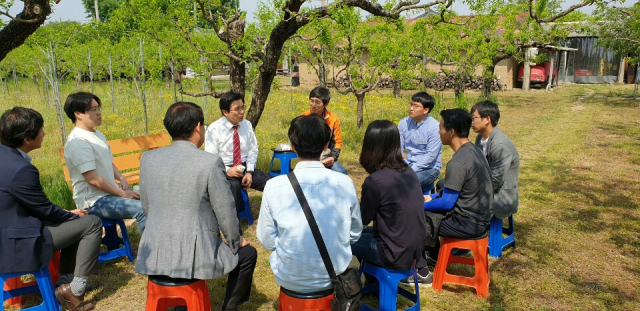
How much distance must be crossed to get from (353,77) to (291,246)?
28.9 feet

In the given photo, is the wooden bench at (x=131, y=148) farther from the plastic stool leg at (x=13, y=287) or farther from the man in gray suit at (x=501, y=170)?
the man in gray suit at (x=501, y=170)

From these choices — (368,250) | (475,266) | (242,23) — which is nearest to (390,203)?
(368,250)

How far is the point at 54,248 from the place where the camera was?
9.78 ft

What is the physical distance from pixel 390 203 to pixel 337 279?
0.62m

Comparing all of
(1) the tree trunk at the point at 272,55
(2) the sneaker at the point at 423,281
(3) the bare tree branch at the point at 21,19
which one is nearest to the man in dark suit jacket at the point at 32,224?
(3) the bare tree branch at the point at 21,19

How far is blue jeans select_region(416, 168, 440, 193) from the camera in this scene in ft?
15.7

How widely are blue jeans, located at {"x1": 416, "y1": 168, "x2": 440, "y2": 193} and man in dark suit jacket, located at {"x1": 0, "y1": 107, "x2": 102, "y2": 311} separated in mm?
3195

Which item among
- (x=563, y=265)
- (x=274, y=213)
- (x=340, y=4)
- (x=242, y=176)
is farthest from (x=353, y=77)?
(x=274, y=213)

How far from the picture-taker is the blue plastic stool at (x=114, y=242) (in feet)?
12.4

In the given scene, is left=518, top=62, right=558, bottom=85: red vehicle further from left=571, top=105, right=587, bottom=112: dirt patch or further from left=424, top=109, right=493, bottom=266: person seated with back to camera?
left=424, top=109, right=493, bottom=266: person seated with back to camera

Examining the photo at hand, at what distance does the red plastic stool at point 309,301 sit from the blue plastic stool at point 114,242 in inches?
83.3

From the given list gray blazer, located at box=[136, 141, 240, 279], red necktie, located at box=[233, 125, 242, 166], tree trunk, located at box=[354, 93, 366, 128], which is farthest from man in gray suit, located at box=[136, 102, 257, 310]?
tree trunk, located at box=[354, 93, 366, 128]

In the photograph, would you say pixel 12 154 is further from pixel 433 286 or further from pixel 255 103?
pixel 255 103

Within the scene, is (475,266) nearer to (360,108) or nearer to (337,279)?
(337,279)
